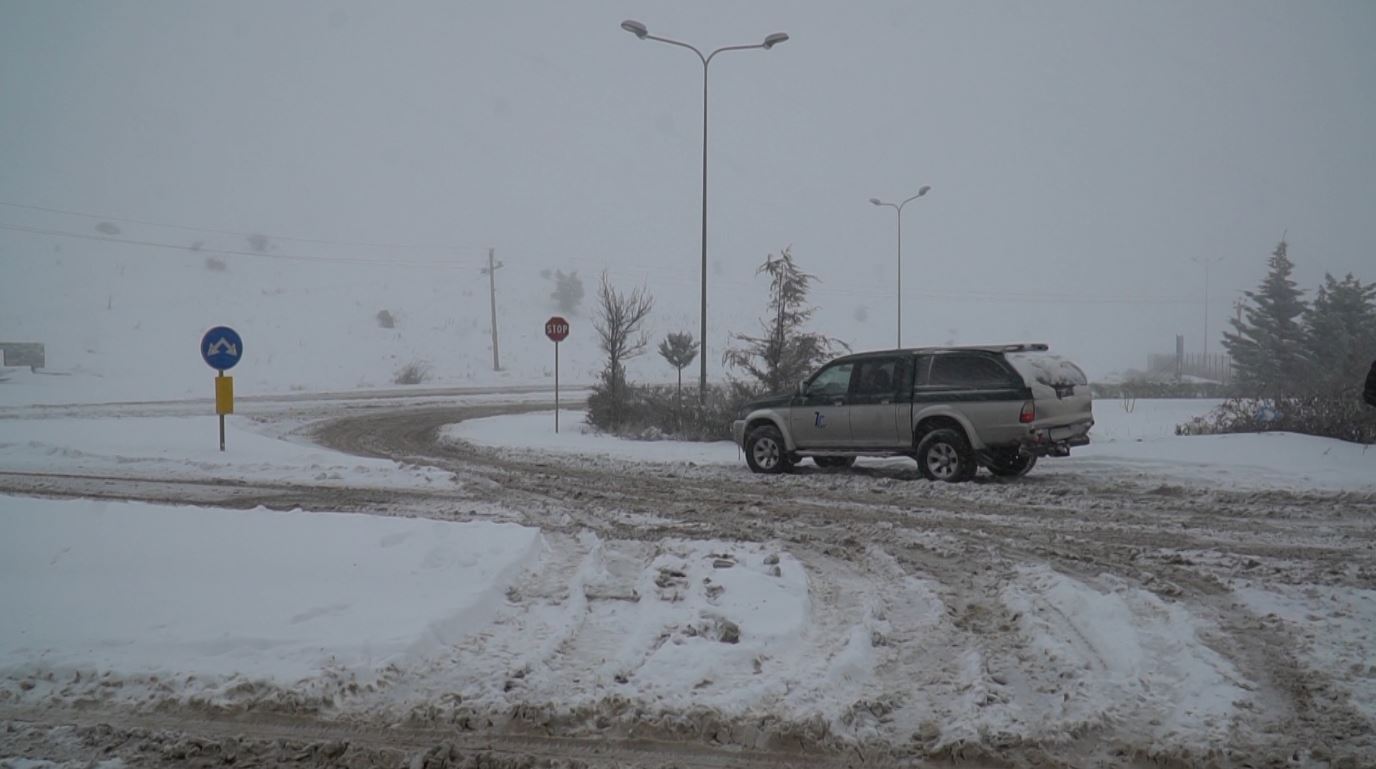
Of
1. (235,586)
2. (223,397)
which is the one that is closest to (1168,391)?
(223,397)

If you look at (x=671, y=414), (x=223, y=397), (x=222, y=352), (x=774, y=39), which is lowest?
(x=671, y=414)

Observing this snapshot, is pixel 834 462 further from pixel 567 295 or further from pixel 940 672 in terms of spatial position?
pixel 567 295

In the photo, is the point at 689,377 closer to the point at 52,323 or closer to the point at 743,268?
the point at 52,323

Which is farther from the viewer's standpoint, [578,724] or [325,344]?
[325,344]

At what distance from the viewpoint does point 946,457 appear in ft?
36.9

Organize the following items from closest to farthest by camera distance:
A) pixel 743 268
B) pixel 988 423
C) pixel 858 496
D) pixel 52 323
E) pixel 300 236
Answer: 1. pixel 858 496
2. pixel 988 423
3. pixel 52 323
4. pixel 300 236
5. pixel 743 268

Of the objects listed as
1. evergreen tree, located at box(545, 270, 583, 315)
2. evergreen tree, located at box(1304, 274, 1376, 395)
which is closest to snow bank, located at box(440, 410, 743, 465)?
evergreen tree, located at box(1304, 274, 1376, 395)

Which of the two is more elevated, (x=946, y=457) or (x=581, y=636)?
(x=946, y=457)

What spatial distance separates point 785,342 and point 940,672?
14.4m

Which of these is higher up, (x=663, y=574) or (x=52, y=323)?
(x=52, y=323)

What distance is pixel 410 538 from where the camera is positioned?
264 inches

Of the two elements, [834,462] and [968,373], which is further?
[834,462]

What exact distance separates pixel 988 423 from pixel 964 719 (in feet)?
25.5

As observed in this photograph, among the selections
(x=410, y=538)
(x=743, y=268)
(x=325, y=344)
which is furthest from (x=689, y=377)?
(x=743, y=268)
